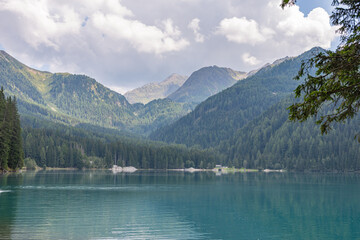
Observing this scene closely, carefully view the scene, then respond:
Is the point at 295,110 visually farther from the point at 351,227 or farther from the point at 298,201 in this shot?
the point at 298,201

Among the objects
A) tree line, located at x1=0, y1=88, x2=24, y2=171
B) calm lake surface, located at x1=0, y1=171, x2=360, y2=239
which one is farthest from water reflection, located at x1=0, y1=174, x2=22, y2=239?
tree line, located at x1=0, y1=88, x2=24, y2=171

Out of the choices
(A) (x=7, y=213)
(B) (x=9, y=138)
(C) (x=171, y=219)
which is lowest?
(C) (x=171, y=219)

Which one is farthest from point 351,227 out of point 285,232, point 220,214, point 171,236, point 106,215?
A: point 106,215

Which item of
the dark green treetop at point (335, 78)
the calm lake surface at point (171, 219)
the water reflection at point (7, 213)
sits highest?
the dark green treetop at point (335, 78)

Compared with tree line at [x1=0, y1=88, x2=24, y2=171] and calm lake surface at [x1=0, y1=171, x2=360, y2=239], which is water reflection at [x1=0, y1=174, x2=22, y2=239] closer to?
calm lake surface at [x1=0, y1=171, x2=360, y2=239]

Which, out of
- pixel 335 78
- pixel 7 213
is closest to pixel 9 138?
pixel 7 213

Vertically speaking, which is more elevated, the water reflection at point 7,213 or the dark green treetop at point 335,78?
the dark green treetop at point 335,78

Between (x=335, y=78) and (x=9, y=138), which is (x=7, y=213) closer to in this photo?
(x=335, y=78)

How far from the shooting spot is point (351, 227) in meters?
50.4

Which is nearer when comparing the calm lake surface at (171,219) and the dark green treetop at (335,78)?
the dark green treetop at (335,78)

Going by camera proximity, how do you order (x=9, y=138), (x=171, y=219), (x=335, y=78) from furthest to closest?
(x=9, y=138) → (x=171, y=219) → (x=335, y=78)

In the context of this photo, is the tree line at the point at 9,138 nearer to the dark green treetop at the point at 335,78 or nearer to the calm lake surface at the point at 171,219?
the calm lake surface at the point at 171,219

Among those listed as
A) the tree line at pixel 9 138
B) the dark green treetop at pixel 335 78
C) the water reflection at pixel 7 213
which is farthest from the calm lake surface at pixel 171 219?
the tree line at pixel 9 138

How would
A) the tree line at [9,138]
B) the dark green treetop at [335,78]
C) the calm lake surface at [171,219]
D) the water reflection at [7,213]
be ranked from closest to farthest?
the dark green treetop at [335,78]
the water reflection at [7,213]
the calm lake surface at [171,219]
the tree line at [9,138]
